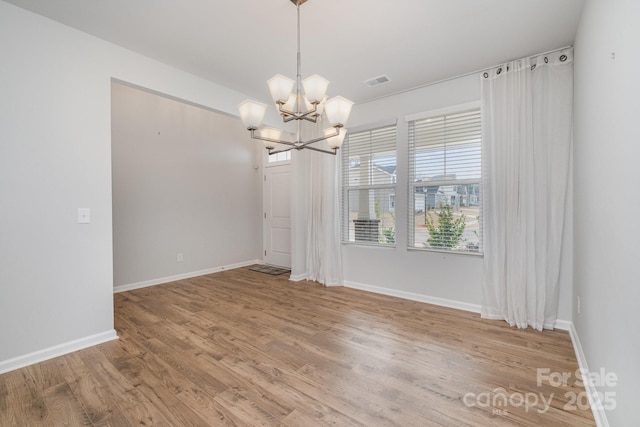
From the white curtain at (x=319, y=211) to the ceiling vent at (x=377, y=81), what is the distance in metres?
1.02

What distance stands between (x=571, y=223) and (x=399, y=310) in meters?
1.93

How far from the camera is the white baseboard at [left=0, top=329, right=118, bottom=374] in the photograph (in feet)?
6.94

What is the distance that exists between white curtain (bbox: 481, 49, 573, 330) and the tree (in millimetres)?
356

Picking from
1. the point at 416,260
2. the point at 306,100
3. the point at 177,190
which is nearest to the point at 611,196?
the point at 306,100

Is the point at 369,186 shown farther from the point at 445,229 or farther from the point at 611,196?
the point at 611,196

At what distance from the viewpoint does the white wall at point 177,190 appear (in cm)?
420

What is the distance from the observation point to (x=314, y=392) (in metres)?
1.85

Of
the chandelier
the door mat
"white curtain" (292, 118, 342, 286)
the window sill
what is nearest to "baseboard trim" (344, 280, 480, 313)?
"white curtain" (292, 118, 342, 286)

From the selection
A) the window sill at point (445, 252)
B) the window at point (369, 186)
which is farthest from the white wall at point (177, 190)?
the window sill at point (445, 252)

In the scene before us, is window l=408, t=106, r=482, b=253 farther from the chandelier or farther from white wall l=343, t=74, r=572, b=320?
the chandelier

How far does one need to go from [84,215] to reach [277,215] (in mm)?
3556

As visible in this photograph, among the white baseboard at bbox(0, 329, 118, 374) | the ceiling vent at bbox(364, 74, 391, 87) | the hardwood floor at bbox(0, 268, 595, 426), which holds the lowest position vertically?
the hardwood floor at bbox(0, 268, 595, 426)

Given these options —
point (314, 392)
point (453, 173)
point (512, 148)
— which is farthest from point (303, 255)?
point (512, 148)

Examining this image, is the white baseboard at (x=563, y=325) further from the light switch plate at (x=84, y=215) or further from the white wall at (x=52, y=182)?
the light switch plate at (x=84, y=215)
